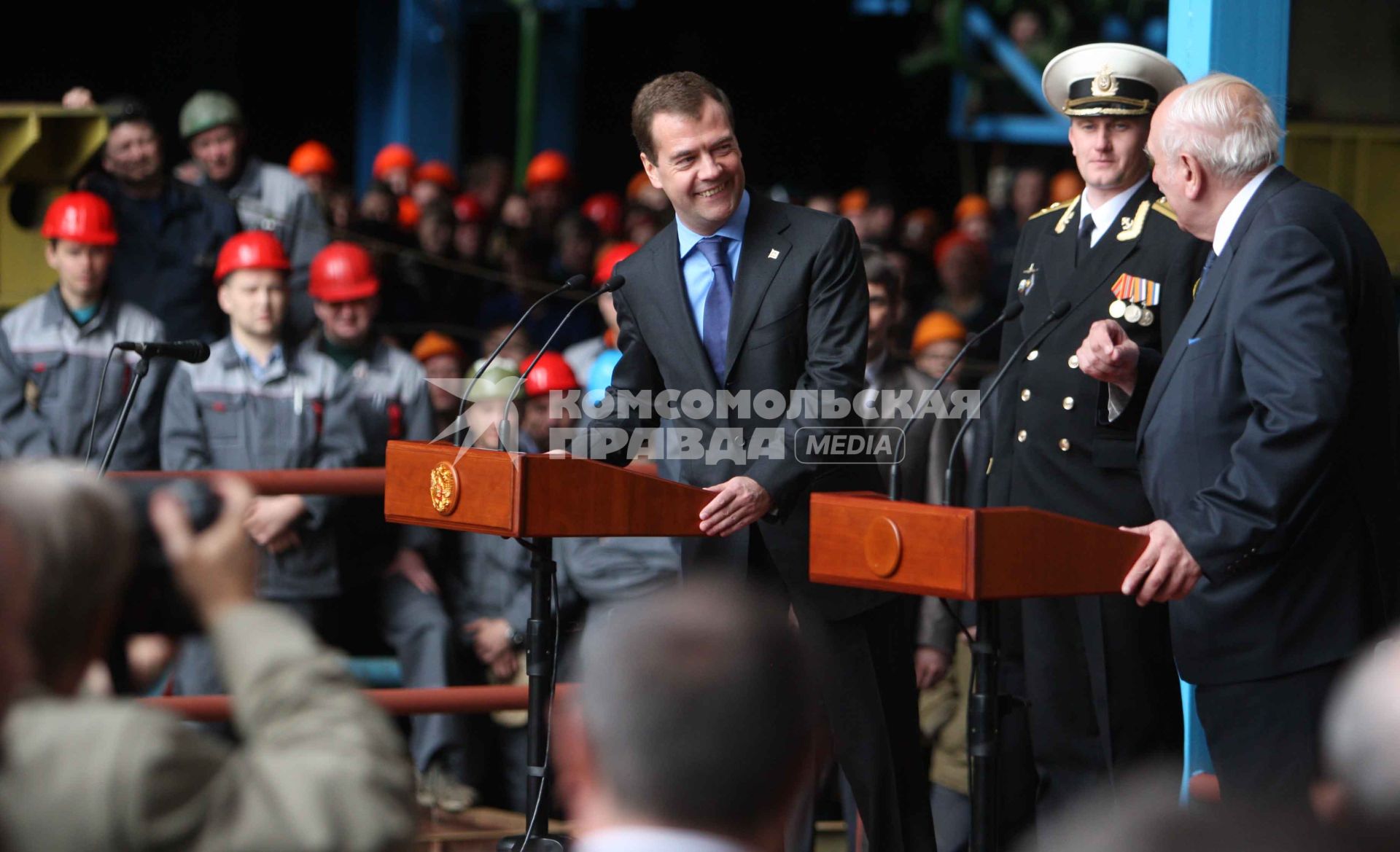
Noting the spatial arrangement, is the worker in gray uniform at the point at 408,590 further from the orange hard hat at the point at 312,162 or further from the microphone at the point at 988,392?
the orange hard hat at the point at 312,162

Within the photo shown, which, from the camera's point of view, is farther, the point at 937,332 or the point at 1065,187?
the point at 1065,187

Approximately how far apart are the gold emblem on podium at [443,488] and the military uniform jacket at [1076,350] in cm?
121

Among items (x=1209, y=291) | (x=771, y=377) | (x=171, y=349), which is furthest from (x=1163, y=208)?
(x=171, y=349)

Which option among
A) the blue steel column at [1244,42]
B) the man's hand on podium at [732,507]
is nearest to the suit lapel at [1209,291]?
the man's hand on podium at [732,507]

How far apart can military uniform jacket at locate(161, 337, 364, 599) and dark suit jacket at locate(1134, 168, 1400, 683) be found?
3.03 m

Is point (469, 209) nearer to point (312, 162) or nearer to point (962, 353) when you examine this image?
point (312, 162)

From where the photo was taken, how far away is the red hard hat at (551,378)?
5.86 meters

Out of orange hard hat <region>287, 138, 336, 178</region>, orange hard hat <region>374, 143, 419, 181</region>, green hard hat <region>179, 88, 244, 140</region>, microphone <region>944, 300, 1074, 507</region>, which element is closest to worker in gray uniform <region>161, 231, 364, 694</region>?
green hard hat <region>179, 88, 244, 140</region>

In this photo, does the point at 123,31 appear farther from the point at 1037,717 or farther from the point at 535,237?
the point at 1037,717

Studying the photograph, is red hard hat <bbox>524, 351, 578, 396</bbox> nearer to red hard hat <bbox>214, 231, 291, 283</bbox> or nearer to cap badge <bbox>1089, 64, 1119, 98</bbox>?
red hard hat <bbox>214, 231, 291, 283</bbox>

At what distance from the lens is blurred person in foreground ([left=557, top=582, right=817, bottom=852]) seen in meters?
1.56

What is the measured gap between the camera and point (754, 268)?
3768 millimetres

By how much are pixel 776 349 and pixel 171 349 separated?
1.24m

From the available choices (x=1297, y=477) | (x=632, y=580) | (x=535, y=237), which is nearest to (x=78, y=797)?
(x=1297, y=477)
